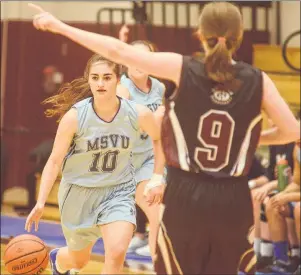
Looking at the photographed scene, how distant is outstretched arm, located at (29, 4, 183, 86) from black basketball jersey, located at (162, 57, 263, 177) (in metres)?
0.06

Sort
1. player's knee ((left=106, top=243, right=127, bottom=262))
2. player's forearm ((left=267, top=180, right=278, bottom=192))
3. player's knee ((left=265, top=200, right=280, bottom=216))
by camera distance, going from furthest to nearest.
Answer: player's forearm ((left=267, top=180, right=278, bottom=192)) < player's knee ((left=265, top=200, right=280, bottom=216)) < player's knee ((left=106, top=243, right=127, bottom=262))

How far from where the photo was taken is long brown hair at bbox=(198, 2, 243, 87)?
12.1 feet

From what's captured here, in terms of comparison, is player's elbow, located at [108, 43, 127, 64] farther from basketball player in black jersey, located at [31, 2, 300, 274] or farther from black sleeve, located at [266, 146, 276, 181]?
black sleeve, located at [266, 146, 276, 181]

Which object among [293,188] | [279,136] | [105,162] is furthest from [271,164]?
[279,136]

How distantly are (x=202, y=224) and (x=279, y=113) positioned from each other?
657 millimetres

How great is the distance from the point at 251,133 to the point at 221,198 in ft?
1.16

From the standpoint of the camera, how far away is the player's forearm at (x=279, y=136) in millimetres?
3799

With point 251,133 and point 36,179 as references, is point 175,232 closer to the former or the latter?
A: point 251,133

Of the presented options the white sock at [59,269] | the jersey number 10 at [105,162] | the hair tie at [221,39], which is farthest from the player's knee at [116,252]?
the hair tie at [221,39]

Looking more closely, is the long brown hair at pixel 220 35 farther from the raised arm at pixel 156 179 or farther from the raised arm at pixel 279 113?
the raised arm at pixel 156 179

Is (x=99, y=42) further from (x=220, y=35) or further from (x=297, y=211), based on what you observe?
(x=297, y=211)

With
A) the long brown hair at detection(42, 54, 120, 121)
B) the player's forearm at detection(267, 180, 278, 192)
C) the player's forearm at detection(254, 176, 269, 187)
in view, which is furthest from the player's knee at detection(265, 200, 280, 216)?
the long brown hair at detection(42, 54, 120, 121)

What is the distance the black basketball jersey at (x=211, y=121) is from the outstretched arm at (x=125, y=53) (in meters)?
0.06

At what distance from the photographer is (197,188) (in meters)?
3.76
